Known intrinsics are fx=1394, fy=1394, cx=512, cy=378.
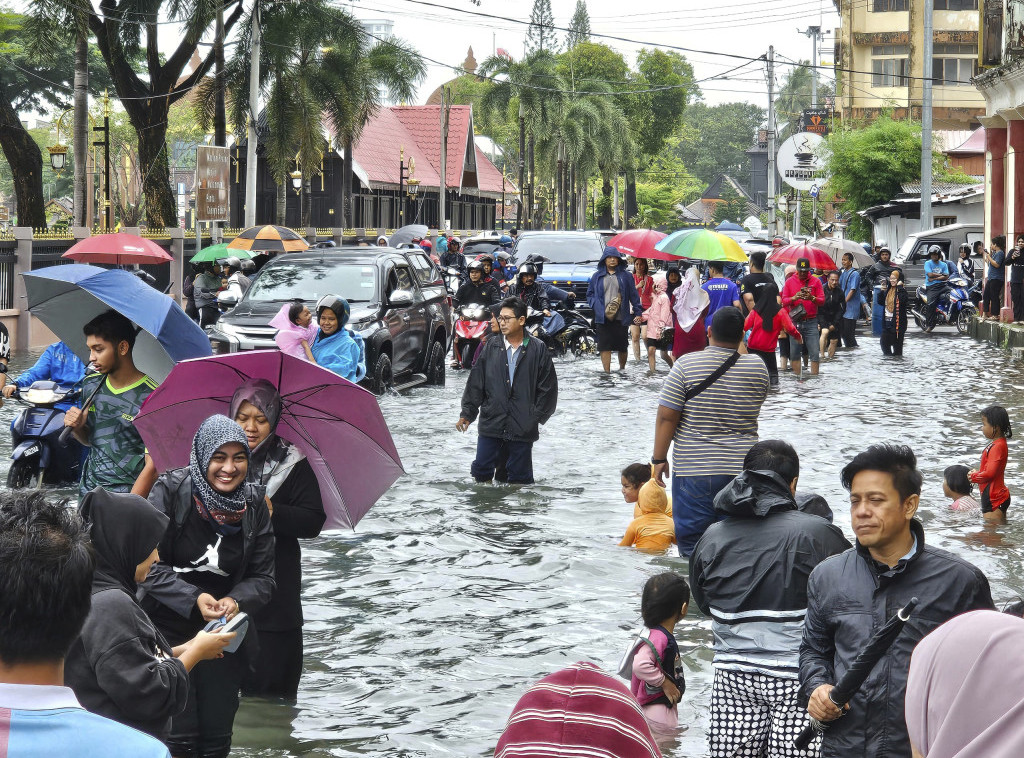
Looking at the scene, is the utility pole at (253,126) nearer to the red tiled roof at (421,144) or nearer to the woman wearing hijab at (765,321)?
the woman wearing hijab at (765,321)

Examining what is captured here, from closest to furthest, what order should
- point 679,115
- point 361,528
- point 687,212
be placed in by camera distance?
point 361,528
point 679,115
point 687,212

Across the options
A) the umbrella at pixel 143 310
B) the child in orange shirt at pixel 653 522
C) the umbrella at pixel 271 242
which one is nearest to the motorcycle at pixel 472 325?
the umbrella at pixel 271 242

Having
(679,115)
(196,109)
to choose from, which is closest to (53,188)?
(679,115)

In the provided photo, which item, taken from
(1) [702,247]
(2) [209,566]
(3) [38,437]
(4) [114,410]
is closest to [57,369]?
(3) [38,437]

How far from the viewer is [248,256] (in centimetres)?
2652

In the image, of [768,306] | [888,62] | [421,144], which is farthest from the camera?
[888,62]

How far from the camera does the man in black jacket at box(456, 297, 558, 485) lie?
36.5 ft

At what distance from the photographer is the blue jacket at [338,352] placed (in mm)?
11662

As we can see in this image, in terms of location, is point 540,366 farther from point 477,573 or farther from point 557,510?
point 477,573

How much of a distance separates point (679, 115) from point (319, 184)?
45929 millimetres

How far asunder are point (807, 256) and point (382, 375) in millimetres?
8327

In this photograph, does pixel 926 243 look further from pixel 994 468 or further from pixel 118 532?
pixel 118 532

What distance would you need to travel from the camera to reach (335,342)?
1180 centimetres

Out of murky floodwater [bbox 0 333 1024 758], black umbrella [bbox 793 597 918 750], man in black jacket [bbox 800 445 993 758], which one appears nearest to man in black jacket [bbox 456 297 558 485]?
murky floodwater [bbox 0 333 1024 758]
